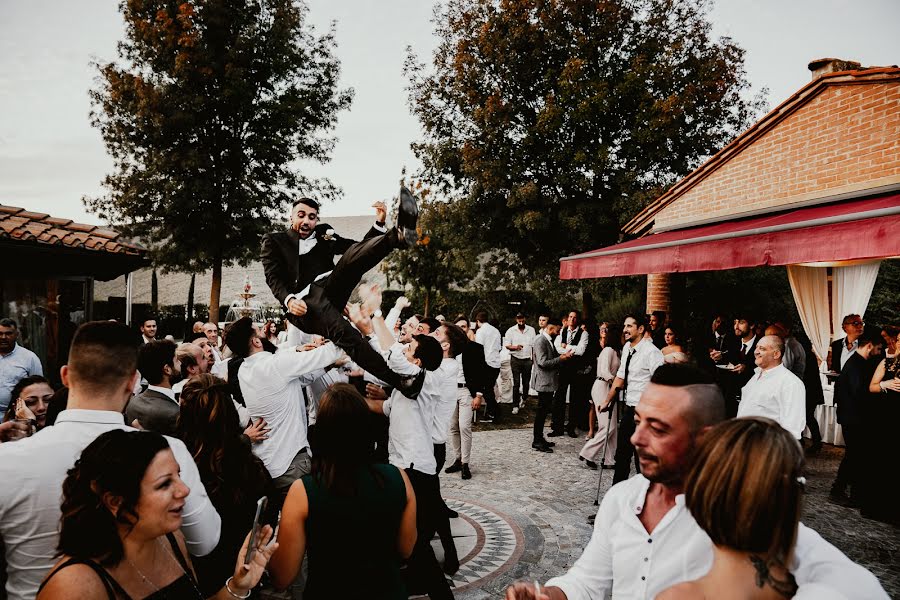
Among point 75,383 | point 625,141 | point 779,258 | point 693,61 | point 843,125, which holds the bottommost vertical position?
point 75,383

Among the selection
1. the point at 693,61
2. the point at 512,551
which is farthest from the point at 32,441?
the point at 693,61

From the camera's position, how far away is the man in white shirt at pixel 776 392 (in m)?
5.21

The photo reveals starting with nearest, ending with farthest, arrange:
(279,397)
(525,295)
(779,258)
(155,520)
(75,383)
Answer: (155,520), (75,383), (279,397), (779,258), (525,295)

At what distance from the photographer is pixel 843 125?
29.3 feet

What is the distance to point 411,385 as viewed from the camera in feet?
15.1

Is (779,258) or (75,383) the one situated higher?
(779,258)

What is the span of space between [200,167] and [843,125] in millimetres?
16306

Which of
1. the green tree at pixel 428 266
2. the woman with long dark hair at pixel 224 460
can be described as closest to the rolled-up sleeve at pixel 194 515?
the woman with long dark hair at pixel 224 460

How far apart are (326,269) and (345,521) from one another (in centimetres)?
233

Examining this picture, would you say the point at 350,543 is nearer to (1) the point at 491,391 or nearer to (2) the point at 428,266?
(1) the point at 491,391

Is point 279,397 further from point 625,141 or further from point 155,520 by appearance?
point 625,141

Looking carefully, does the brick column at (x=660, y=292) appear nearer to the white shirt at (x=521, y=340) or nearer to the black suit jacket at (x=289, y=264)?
the white shirt at (x=521, y=340)

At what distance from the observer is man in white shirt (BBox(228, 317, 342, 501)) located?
3984mm

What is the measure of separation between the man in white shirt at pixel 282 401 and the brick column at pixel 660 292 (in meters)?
10.1
